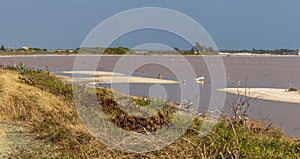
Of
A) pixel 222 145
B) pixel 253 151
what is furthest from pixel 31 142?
pixel 253 151

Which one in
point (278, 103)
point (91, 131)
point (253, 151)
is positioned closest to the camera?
point (253, 151)

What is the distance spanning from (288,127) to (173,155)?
340 inches

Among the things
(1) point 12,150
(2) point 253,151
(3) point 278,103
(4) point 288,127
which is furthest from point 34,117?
(3) point 278,103

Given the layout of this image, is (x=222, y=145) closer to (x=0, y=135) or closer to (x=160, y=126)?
(x=160, y=126)

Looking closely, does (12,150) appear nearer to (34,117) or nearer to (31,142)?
(31,142)

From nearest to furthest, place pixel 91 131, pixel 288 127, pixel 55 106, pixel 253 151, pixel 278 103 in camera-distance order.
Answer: pixel 253 151 < pixel 91 131 < pixel 55 106 < pixel 288 127 < pixel 278 103

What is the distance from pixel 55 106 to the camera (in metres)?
8.72

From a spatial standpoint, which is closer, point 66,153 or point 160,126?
point 66,153

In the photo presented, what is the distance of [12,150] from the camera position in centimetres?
598

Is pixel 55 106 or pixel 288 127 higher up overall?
pixel 55 106

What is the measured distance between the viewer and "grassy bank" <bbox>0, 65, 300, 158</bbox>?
4906 mm

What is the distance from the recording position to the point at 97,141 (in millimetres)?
5668

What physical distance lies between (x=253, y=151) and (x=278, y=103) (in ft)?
44.2

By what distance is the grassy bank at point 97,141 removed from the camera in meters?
4.91
